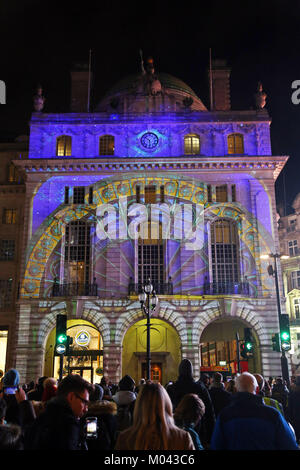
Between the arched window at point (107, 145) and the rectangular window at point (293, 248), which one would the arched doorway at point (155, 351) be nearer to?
the arched window at point (107, 145)

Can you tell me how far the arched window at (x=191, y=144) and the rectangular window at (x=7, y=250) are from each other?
17.0m

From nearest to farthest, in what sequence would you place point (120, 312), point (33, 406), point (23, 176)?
1. point (33, 406)
2. point (120, 312)
3. point (23, 176)

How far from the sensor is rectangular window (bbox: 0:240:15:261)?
1710 inches

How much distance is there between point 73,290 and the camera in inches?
1468

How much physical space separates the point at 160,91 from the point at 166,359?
21.5m

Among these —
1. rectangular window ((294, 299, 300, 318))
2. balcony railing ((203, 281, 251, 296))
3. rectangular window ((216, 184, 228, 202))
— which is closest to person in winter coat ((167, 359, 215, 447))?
balcony railing ((203, 281, 251, 296))

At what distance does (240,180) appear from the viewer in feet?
129

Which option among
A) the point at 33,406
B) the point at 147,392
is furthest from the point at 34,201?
the point at 147,392

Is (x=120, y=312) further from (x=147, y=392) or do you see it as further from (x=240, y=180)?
(x=147, y=392)

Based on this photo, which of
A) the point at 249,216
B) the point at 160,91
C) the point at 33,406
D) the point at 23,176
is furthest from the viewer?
the point at 23,176

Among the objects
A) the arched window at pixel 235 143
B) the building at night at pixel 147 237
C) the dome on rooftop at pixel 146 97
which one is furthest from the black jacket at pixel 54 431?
the dome on rooftop at pixel 146 97

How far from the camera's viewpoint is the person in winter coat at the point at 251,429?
5723mm

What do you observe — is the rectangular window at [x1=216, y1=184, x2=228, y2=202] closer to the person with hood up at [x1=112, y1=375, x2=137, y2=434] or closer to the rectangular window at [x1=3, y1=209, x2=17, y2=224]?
the rectangular window at [x1=3, y1=209, x2=17, y2=224]

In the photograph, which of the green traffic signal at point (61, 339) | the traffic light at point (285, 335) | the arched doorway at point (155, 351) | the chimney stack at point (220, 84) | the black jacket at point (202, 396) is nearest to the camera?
the black jacket at point (202, 396)
